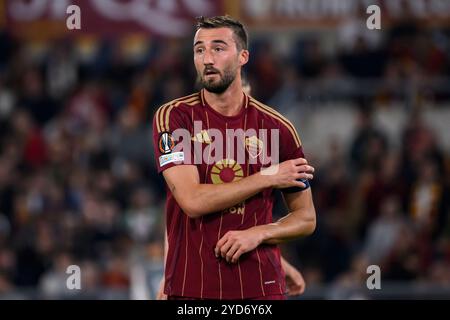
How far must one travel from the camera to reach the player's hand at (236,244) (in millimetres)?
4996

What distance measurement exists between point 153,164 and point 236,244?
25.8 feet

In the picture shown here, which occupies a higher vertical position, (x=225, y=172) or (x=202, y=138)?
(x=202, y=138)

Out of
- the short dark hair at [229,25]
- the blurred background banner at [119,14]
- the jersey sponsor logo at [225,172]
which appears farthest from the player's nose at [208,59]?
the blurred background banner at [119,14]

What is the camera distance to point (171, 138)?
5.14 metres

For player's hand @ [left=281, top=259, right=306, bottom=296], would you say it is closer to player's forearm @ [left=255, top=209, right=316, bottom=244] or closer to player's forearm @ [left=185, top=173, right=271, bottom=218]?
player's forearm @ [left=255, top=209, right=316, bottom=244]

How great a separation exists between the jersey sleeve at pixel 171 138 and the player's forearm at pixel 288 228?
49 cm

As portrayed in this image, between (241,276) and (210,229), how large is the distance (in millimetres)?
265

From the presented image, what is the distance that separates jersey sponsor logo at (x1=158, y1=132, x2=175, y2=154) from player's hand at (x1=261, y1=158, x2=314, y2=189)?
0.45 metres

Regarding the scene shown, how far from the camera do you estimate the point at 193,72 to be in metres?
13.0

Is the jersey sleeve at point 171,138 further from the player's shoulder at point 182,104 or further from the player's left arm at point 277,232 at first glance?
the player's left arm at point 277,232

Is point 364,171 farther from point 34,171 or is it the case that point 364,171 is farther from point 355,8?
point 34,171

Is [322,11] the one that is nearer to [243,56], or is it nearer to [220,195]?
[243,56]

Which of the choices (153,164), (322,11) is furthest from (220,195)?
(153,164)

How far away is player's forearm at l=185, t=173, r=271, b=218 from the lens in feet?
16.3
